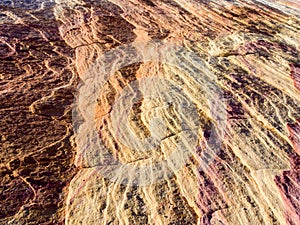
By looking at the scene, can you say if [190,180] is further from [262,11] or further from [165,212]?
[262,11]

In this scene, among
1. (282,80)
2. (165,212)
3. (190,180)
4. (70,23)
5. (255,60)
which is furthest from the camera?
(70,23)

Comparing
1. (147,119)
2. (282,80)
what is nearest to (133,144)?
(147,119)

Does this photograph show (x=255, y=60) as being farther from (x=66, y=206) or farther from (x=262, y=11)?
(x=66, y=206)

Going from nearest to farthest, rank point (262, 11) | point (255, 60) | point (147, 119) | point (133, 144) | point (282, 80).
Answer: point (133, 144) → point (147, 119) → point (282, 80) → point (255, 60) → point (262, 11)

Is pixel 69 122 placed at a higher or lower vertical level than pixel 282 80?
lower

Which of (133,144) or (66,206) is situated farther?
(133,144)

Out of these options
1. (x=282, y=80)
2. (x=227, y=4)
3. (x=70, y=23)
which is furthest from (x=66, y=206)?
(x=227, y=4)
